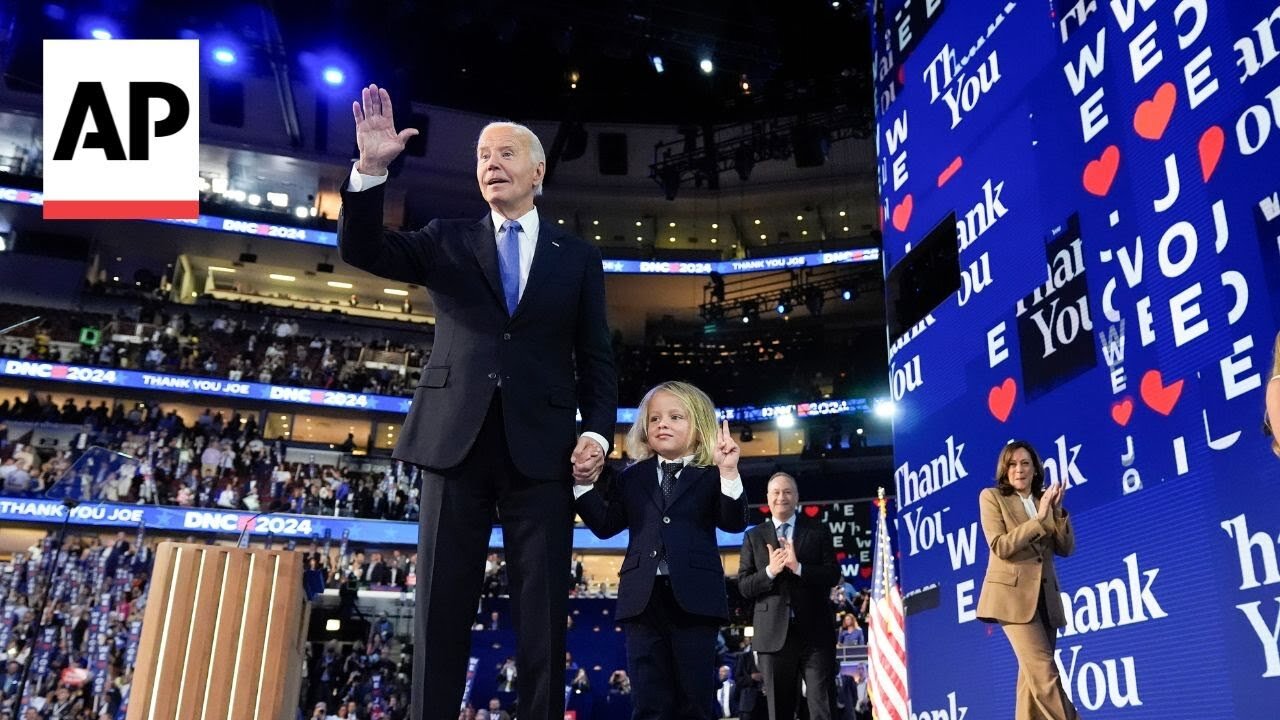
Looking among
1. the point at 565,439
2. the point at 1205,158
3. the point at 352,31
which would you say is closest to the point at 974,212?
the point at 1205,158

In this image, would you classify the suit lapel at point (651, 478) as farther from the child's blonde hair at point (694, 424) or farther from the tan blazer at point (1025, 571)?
the tan blazer at point (1025, 571)

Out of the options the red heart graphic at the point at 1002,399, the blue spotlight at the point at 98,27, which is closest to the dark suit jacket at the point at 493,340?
the red heart graphic at the point at 1002,399

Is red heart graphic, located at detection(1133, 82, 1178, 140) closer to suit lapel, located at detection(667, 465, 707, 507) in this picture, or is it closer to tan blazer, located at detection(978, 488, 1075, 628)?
tan blazer, located at detection(978, 488, 1075, 628)

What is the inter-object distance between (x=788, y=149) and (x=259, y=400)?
1557cm

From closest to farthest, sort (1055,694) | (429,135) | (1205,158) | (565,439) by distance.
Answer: (565,439), (1205,158), (1055,694), (429,135)

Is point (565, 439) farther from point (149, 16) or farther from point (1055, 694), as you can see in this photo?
point (149, 16)

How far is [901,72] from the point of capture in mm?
6922

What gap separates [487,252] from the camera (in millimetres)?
2758

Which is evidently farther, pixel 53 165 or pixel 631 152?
pixel 631 152

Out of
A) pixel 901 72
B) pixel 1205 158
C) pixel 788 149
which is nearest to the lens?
pixel 1205 158

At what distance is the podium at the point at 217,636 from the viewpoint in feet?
10.5

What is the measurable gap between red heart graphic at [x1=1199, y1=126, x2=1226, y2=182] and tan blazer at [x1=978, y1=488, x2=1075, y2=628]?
1.55 m

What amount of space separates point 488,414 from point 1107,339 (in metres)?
3.15

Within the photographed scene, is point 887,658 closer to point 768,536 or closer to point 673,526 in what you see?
point 768,536
